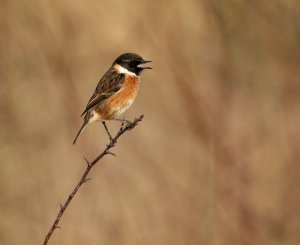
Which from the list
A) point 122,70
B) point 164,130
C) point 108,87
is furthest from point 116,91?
point 164,130

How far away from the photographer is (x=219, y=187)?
13.4ft

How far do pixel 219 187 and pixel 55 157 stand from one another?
16.1ft

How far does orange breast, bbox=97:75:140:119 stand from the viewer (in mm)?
5453

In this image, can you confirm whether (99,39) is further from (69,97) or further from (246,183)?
(246,183)

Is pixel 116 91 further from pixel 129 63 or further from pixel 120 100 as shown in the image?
pixel 129 63

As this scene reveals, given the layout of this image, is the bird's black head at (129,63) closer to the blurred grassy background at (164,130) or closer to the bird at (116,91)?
the bird at (116,91)

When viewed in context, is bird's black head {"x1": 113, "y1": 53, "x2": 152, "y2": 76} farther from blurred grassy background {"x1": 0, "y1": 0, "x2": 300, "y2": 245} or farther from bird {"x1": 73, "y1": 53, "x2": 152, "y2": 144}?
blurred grassy background {"x1": 0, "y1": 0, "x2": 300, "y2": 245}

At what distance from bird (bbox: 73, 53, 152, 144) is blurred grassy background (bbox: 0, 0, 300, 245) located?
0.80 feet

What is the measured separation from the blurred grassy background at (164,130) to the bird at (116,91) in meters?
0.24

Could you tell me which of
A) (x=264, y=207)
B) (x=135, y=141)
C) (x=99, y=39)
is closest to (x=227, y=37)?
(x=264, y=207)

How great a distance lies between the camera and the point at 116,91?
5.60 m

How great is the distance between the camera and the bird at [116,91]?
545cm

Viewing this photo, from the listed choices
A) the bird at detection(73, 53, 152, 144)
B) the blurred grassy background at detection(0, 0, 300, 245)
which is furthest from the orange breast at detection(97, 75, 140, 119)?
the blurred grassy background at detection(0, 0, 300, 245)

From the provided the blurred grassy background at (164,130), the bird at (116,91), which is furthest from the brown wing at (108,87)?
the blurred grassy background at (164,130)
